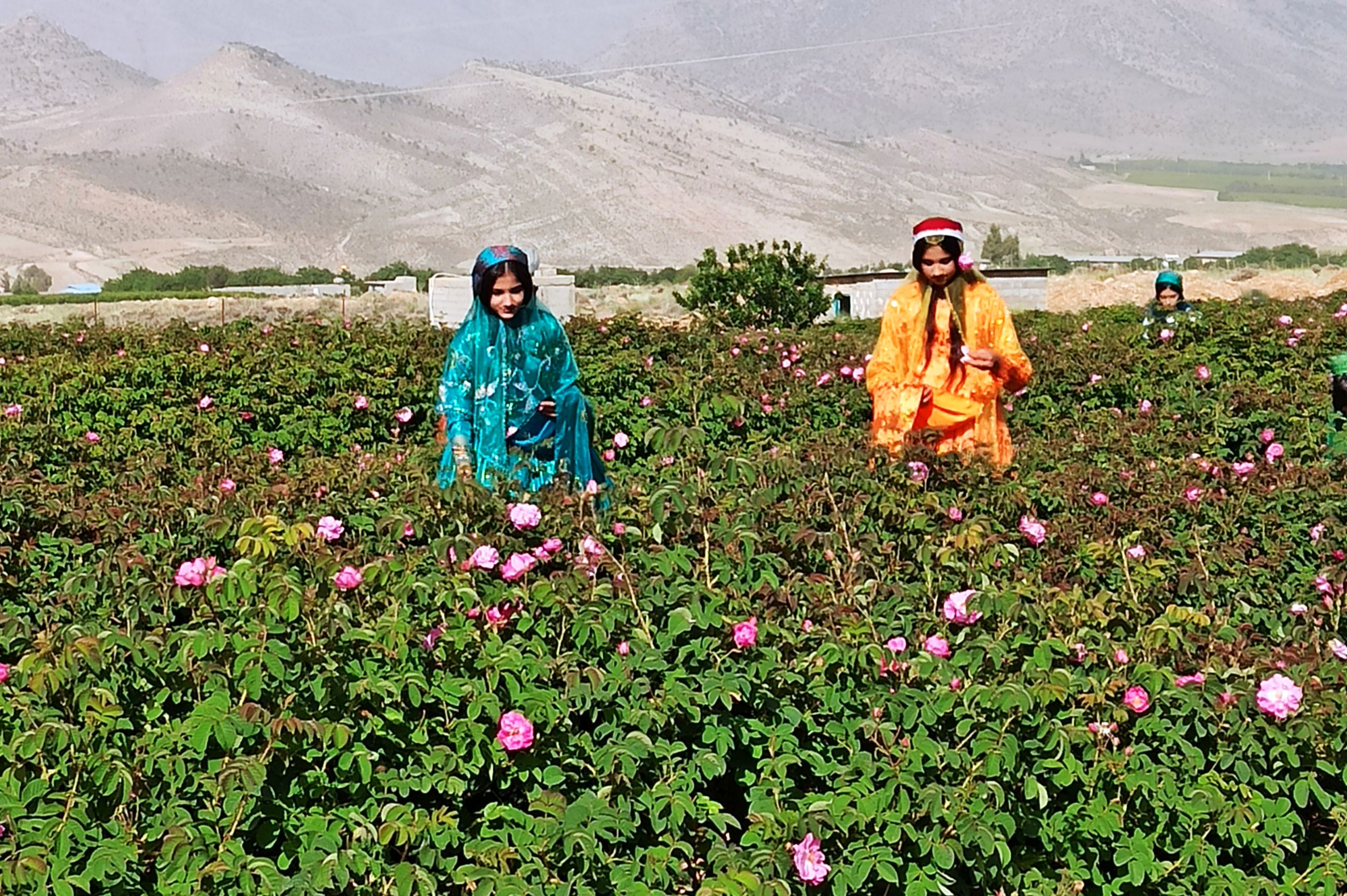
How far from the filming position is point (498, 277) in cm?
520

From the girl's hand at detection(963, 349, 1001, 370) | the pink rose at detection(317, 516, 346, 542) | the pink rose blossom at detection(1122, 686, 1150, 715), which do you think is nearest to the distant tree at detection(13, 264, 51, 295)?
the girl's hand at detection(963, 349, 1001, 370)

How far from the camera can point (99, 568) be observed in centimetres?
328

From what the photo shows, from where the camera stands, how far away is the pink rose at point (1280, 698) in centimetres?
266

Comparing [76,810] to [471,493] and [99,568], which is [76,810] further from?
[471,493]

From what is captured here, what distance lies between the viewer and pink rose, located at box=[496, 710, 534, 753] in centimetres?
255

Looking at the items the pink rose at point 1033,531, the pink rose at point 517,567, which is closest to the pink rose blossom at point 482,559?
the pink rose at point 517,567

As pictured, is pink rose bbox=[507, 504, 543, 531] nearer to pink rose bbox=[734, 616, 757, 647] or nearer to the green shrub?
pink rose bbox=[734, 616, 757, 647]

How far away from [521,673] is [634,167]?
102619 mm

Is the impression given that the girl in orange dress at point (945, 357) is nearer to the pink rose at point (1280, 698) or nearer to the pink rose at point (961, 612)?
the pink rose at point (961, 612)

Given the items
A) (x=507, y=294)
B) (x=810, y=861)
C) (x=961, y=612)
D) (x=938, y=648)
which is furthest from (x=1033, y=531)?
(x=507, y=294)

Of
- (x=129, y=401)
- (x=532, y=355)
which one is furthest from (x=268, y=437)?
(x=532, y=355)

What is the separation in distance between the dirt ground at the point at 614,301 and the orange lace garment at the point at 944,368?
19.5m

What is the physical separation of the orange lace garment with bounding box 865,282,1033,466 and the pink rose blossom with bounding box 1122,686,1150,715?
2.71 meters

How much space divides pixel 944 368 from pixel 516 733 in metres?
3.35
